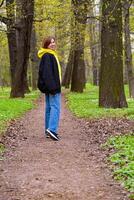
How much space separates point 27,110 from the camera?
64.2ft

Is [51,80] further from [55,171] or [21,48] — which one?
[21,48]

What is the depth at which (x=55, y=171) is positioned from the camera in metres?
8.12

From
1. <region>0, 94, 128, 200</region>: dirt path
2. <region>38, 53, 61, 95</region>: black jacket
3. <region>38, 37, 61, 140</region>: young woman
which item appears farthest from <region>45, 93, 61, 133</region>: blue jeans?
<region>0, 94, 128, 200</region>: dirt path

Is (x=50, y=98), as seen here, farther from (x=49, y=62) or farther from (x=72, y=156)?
(x=72, y=156)

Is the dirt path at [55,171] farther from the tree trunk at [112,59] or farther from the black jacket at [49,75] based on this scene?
the tree trunk at [112,59]

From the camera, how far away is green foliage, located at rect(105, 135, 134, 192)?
7.24 m

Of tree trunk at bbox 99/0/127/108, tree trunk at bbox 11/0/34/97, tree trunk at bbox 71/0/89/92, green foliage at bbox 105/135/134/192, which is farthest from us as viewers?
tree trunk at bbox 71/0/89/92

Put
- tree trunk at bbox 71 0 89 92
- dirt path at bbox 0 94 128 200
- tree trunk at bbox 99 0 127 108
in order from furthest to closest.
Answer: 1. tree trunk at bbox 71 0 89 92
2. tree trunk at bbox 99 0 127 108
3. dirt path at bbox 0 94 128 200

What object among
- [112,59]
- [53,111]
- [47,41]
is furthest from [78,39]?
[53,111]

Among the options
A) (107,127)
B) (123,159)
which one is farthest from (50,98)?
(123,159)

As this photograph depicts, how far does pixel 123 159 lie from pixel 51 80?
11.1ft

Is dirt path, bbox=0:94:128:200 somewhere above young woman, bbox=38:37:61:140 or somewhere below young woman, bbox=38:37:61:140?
below

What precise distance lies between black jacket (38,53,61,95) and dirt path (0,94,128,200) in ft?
3.96

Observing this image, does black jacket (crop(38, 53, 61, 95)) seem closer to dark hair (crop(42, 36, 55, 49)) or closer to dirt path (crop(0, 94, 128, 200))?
dark hair (crop(42, 36, 55, 49))
